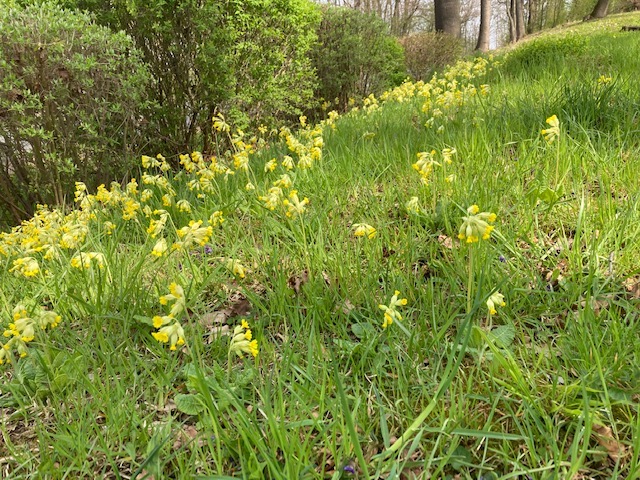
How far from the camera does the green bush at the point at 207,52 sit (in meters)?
5.59

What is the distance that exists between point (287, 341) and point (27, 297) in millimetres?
1708

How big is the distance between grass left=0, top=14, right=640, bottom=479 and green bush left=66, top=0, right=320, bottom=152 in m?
3.27

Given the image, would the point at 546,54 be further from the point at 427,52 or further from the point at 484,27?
the point at 484,27

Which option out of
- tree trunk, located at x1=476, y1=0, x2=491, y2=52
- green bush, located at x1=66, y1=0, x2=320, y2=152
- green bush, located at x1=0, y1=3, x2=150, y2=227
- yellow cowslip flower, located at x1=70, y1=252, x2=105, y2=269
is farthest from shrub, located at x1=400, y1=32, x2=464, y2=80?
yellow cowslip flower, located at x1=70, y1=252, x2=105, y2=269

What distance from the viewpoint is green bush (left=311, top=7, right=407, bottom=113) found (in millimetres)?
8906

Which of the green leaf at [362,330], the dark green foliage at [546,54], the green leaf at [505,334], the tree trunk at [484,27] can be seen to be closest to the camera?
the green leaf at [505,334]

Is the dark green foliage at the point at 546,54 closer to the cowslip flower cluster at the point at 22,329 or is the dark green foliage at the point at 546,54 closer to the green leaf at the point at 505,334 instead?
the green leaf at the point at 505,334

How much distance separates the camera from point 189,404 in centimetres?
153

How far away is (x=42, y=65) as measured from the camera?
4.12 m

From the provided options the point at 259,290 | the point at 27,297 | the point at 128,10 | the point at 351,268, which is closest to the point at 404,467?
the point at 351,268

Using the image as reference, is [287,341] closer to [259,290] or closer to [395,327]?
[395,327]

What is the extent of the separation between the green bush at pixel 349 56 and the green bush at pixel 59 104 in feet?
15.0

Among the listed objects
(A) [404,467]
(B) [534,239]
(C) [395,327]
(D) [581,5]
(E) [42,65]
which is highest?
(D) [581,5]

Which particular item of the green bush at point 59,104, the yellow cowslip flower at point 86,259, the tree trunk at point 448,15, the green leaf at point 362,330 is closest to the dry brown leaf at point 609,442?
the green leaf at point 362,330
